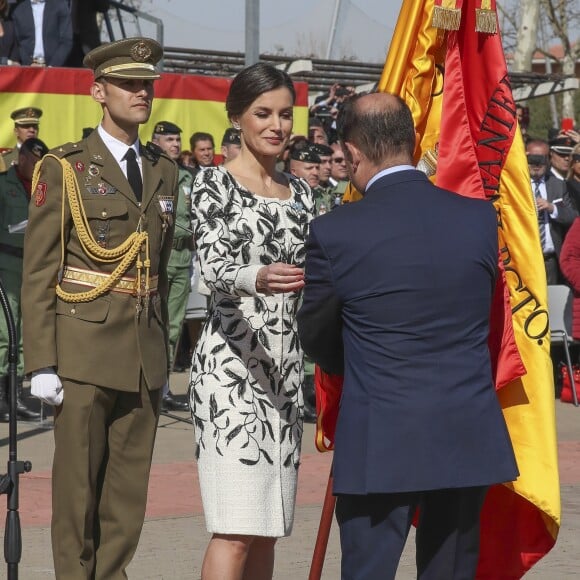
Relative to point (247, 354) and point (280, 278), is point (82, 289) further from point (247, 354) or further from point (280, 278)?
point (280, 278)

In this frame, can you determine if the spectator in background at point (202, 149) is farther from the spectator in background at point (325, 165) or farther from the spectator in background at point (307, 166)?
the spectator in background at point (307, 166)

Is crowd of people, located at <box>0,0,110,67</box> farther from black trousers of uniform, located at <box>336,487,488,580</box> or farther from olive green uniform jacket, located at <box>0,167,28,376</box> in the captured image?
black trousers of uniform, located at <box>336,487,488,580</box>

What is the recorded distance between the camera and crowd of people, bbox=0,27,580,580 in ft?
11.7

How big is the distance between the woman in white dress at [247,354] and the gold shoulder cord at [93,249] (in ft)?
1.01

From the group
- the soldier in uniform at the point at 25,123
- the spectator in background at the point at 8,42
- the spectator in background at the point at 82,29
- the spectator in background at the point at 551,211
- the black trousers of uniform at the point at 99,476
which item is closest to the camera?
the black trousers of uniform at the point at 99,476

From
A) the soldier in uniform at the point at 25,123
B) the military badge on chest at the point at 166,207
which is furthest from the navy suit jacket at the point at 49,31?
the military badge on chest at the point at 166,207

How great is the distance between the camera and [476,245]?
364 centimetres

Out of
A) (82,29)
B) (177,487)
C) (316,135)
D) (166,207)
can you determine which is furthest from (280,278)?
(82,29)

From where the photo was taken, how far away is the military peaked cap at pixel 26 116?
1130 centimetres

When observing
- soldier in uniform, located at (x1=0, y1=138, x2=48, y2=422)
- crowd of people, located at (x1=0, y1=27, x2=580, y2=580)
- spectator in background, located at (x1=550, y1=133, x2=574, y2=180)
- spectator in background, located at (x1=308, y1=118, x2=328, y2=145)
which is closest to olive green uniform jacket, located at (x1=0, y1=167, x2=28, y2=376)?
soldier in uniform, located at (x1=0, y1=138, x2=48, y2=422)

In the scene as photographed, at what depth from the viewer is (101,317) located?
4.73m

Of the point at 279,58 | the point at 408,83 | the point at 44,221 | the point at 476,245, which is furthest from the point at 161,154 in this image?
the point at 279,58

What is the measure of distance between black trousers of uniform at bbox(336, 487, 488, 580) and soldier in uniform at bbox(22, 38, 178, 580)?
1305mm

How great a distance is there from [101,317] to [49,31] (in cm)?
1067
